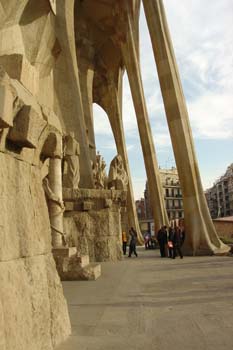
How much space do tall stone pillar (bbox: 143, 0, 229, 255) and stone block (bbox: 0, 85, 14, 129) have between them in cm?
1250

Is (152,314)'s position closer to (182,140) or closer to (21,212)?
(21,212)

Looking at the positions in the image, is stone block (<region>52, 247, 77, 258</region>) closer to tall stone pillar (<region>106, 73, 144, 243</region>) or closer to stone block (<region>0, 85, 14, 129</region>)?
stone block (<region>0, 85, 14, 129</region>)

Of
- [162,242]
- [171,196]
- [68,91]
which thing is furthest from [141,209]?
[68,91]

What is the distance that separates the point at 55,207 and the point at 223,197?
71807 mm

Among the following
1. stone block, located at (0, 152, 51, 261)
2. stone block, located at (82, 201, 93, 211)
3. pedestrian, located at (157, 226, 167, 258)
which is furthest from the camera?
pedestrian, located at (157, 226, 167, 258)

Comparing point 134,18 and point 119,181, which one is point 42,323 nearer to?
point 119,181

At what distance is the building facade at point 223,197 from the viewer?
72.7 metres

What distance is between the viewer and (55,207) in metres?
7.68

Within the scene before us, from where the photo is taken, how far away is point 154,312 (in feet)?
13.7

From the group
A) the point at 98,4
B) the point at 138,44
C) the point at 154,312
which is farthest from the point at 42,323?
the point at 138,44

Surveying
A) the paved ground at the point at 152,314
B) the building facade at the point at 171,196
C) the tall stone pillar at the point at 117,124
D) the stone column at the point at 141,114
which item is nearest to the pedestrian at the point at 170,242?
the paved ground at the point at 152,314

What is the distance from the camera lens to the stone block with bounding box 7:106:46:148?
253 centimetres

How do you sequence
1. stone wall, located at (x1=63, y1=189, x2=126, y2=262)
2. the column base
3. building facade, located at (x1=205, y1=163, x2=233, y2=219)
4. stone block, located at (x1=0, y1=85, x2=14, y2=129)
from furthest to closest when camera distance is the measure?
building facade, located at (x1=205, y1=163, x2=233, y2=219) < stone wall, located at (x1=63, y1=189, x2=126, y2=262) < the column base < stone block, located at (x1=0, y1=85, x2=14, y2=129)

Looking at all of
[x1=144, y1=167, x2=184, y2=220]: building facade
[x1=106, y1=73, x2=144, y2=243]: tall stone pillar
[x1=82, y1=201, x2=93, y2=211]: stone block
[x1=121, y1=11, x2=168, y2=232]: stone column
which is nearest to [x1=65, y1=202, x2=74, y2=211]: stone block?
[x1=82, y1=201, x2=93, y2=211]: stone block
